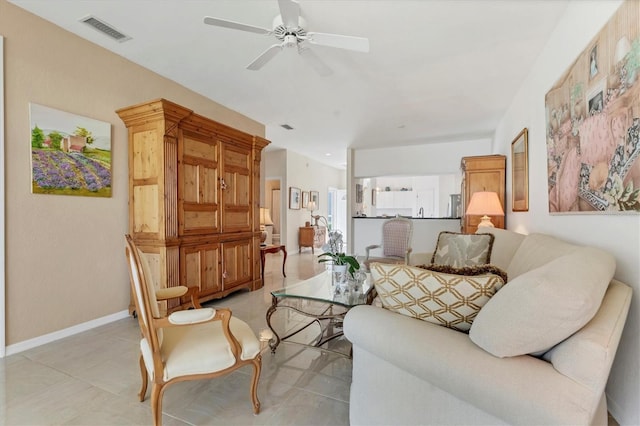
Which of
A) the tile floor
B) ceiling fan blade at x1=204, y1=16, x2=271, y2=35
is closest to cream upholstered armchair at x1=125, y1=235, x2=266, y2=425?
the tile floor

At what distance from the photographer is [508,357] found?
38.5 inches

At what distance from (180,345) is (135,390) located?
2.21 feet

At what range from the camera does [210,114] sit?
4207 millimetres

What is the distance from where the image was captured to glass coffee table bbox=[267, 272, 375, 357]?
6.95 ft

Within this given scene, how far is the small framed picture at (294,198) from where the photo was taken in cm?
762

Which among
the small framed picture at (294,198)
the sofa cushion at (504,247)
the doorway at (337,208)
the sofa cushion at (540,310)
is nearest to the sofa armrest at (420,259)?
the sofa cushion at (504,247)

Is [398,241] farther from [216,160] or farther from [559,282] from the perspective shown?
[559,282]

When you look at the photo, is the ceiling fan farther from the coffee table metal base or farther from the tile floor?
the tile floor

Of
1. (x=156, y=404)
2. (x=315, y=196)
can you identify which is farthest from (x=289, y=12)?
(x=315, y=196)

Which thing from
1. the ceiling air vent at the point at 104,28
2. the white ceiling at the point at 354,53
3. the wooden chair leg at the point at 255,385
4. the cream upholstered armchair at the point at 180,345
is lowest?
the wooden chair leg at the point at 255,385

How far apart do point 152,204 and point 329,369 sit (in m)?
2.32

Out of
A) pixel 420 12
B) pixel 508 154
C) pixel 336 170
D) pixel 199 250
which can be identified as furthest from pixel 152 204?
pixel 336 170

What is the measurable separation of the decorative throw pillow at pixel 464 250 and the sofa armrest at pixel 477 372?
177 cm

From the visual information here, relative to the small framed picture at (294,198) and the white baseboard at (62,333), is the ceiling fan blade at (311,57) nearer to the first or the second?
the white baseboard at (62,333)
